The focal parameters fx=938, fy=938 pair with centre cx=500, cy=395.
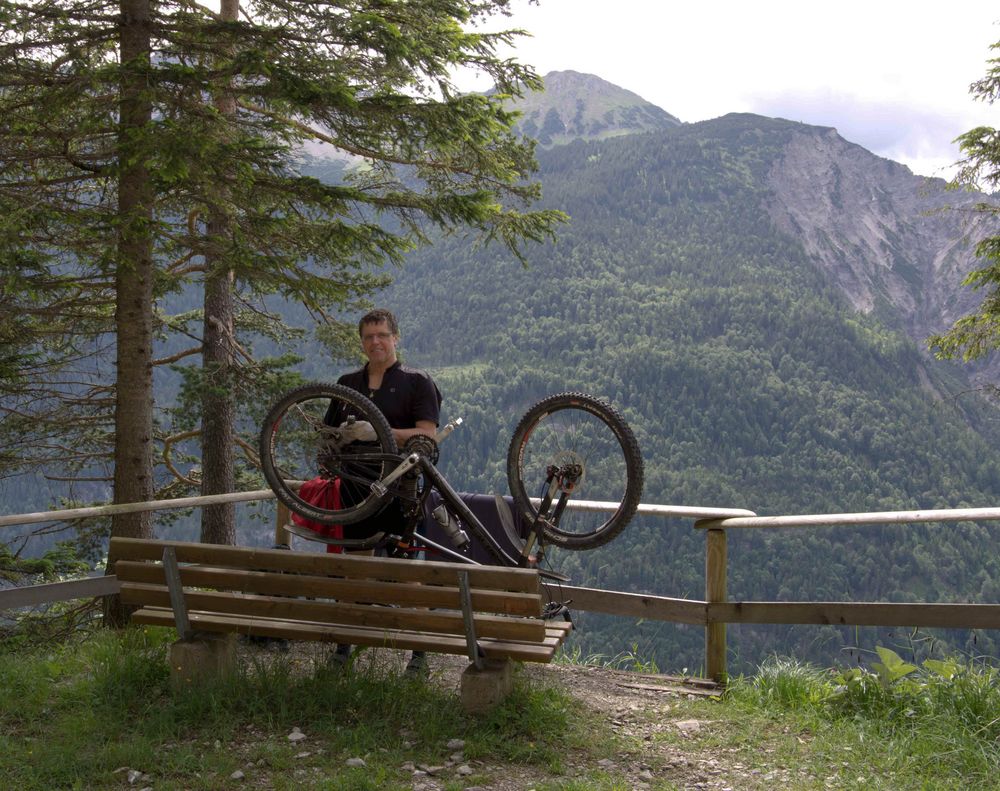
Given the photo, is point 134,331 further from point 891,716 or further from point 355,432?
point 891,716

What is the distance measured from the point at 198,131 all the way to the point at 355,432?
2.81m

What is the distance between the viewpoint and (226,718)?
3.84 m

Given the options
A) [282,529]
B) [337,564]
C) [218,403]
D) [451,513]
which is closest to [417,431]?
[451,513]

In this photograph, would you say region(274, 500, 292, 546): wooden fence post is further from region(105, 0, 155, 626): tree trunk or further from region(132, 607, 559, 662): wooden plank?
region(132, 607, 559, 662): wooden plank

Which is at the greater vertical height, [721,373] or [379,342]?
[721,373]

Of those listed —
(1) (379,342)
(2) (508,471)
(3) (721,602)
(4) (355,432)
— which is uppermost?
(1) (379,342)

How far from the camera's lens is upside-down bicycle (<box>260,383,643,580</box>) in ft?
13.0

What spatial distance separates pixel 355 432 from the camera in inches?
161

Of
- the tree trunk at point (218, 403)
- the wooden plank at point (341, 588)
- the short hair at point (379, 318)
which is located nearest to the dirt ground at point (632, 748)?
the wooden plank at point (341, 588)

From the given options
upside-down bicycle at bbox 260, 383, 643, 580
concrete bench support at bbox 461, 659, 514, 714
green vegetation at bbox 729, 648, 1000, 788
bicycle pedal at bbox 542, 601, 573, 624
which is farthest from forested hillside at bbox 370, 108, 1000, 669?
concrete bench support at bbox 461, 659, 514, 714

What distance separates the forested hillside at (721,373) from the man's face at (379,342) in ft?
224

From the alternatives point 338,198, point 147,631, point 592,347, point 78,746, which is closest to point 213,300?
point 338,198

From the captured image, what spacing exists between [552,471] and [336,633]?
3.77 ft

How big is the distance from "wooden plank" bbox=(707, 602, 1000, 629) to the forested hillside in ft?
221
